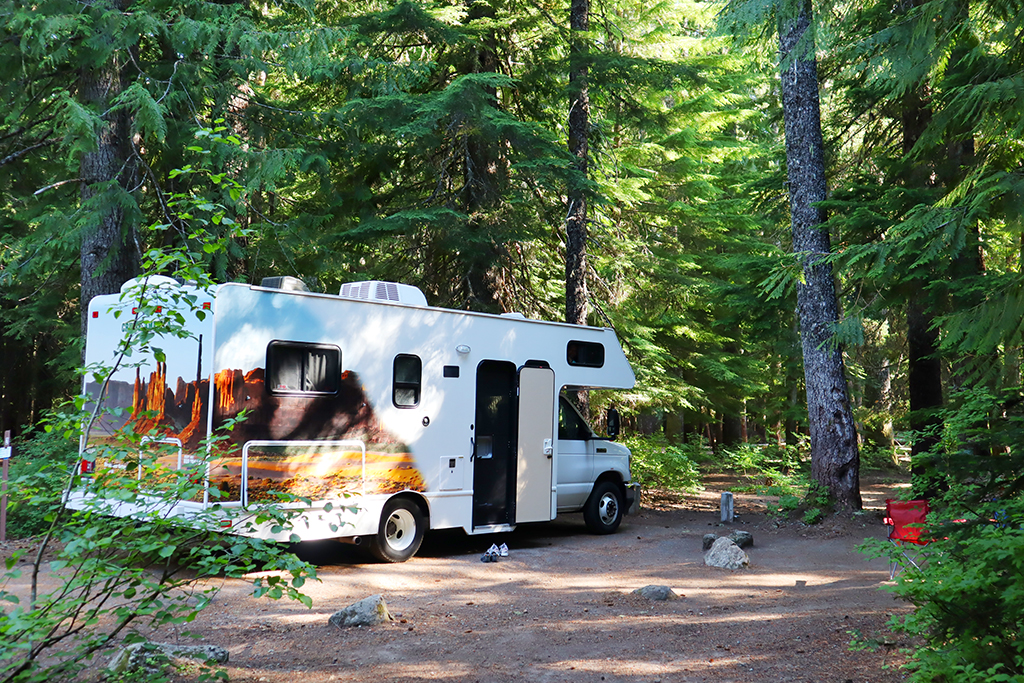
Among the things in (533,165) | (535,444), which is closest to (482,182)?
(533,165)

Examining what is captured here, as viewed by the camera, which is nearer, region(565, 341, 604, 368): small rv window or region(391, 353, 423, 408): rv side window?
region(391, 353, 423, 408): rv side window

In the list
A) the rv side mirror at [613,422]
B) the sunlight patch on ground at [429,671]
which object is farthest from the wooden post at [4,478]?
the rv side mirror at [613,422]

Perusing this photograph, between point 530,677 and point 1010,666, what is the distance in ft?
9.27

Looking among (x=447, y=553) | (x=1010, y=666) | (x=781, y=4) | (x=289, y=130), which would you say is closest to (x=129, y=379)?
(x=447, y=553)

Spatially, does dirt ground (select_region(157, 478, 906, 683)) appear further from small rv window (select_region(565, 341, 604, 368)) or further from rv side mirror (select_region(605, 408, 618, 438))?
small rv window (select_region(565, 341, 604, 368))

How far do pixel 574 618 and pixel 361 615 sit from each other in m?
1.85

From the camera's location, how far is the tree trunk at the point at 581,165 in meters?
14.6

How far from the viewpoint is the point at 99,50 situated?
34.7ft

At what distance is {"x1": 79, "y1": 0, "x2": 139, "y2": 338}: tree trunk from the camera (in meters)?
11.2

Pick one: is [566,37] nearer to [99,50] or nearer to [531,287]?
[531,287]

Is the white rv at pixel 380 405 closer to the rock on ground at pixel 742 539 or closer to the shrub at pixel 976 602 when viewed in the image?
the rock on ground at pixel 742 539

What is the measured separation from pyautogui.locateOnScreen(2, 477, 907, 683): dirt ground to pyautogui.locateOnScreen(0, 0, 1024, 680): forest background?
212cm

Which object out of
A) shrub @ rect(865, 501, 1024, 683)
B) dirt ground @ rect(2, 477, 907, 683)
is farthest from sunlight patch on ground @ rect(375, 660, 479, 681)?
shrub @ rect(865, 501, 1024, 683)

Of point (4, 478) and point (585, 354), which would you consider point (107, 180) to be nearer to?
point (4, 478)
